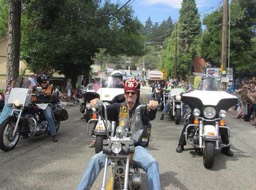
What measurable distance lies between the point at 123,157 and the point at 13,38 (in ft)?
35.4

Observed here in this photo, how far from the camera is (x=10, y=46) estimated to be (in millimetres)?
13656

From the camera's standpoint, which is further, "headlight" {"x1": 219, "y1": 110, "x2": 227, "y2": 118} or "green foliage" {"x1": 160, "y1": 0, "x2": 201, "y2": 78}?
"green foliage" {"x1": 160, "y1": 0, "x2": 201, "y2": 78}

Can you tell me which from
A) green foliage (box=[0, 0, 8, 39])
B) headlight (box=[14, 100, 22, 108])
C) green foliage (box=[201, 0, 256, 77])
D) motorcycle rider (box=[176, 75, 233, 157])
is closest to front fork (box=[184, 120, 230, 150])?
motorcycle rider (box=[176, 75, 233, 157])

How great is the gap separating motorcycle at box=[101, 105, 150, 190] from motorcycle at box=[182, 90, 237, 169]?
7.63ft

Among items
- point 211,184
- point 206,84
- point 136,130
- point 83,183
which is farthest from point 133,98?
point 206,84

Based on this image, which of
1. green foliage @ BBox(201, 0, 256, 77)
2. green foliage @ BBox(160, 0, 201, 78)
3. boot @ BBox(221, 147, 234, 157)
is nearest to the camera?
boot @ BBox(221, 147, 234, 157)

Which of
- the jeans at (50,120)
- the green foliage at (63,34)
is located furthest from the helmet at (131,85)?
the green foliage at (63,34)

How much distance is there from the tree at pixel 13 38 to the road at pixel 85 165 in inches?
204

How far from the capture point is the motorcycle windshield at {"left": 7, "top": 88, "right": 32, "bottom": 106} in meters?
8.03

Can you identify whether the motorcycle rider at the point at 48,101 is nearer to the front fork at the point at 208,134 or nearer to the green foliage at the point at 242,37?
the front fork at the point at 208,134

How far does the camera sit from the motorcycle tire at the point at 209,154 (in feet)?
21.3

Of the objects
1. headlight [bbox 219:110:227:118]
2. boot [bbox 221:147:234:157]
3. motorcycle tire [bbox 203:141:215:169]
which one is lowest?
boot [bbox 221:147:234:157]

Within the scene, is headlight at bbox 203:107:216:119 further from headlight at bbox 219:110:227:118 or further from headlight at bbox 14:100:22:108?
headlight at bbox 14:100:22:108

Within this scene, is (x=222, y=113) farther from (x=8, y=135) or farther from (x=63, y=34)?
(x=63, y=34)
